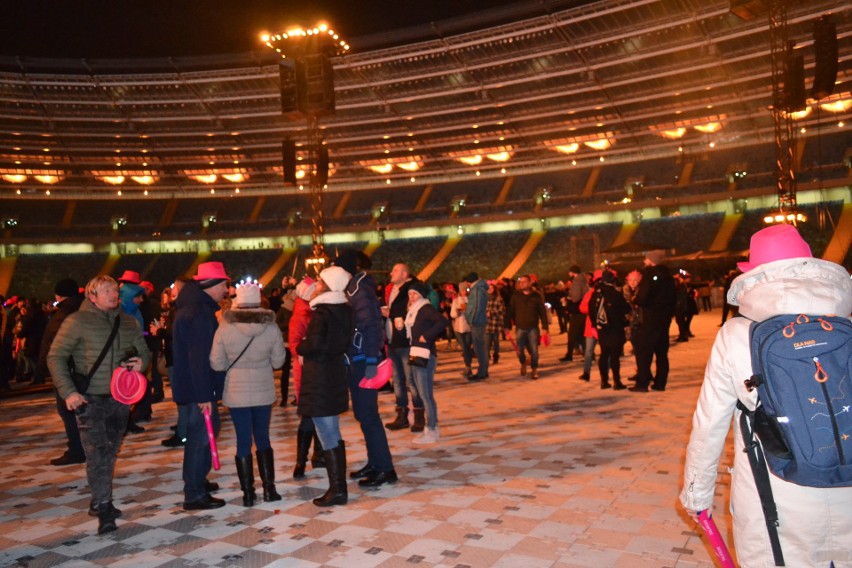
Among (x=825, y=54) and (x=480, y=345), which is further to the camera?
(x=825, y=54)

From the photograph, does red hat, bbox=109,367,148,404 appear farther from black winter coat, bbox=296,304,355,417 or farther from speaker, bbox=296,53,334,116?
speaker, bbox=296,53,334,116

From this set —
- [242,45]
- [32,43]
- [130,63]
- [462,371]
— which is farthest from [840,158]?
[32,43]

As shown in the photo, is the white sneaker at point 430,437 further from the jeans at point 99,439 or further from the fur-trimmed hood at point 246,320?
the jeans at point 99,439

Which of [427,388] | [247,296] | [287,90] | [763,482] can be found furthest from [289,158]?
[763,482]

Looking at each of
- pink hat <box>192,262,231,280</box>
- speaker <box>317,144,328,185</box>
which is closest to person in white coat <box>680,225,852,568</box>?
pink hat <box>192,262,231,280</box>

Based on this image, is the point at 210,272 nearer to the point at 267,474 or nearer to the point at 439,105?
the point at 267,474

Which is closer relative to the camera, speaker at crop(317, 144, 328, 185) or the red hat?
the red hat

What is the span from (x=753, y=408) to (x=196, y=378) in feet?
12.7

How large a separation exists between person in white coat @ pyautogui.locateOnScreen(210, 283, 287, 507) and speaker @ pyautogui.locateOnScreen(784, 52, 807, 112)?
15.5 metres

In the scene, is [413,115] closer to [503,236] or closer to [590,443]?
[503,236]

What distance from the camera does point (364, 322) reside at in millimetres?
5387

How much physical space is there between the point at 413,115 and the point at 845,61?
22.3 meters

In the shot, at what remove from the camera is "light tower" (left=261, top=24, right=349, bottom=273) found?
62.3 ft

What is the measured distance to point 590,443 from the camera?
655 cm
